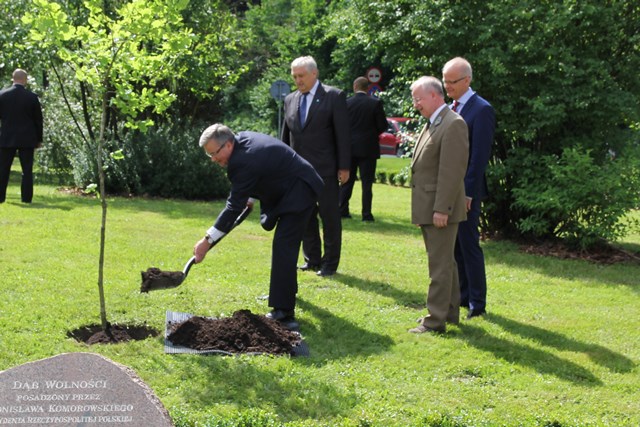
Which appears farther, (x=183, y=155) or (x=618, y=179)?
(x=183, y=155)

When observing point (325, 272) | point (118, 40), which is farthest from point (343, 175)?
point (118, 40)

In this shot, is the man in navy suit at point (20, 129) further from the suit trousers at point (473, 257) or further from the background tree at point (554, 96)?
the suit trousers at point (473, 257)

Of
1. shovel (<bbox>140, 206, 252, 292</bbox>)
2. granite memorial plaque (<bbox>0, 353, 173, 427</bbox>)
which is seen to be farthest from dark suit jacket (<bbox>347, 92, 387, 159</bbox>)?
granite memorial plaque (<bbox>0, 353, 173, 427</bbox>)

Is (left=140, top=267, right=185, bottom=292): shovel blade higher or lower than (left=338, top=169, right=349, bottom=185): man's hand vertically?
lower

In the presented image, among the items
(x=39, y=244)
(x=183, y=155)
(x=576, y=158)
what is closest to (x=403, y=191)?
(x=183, y=155)

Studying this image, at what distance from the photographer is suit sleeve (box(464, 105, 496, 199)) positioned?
6945mm

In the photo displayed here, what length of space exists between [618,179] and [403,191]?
10453 mm

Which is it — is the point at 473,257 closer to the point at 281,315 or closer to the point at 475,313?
the point at 475,313

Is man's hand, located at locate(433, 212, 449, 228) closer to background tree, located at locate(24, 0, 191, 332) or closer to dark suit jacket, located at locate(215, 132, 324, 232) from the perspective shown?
dark suit jacket, located at locate(215, 132, 324, 232)

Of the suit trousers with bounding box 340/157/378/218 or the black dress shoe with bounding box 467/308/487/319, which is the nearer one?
the black dress shoe with bounding box 467/308/487/319

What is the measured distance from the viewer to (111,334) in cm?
607

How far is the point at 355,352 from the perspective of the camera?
6.05m

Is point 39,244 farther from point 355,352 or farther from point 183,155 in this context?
point 183,155

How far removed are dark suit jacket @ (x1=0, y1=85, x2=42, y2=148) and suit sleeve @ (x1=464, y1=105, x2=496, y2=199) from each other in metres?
8.52
